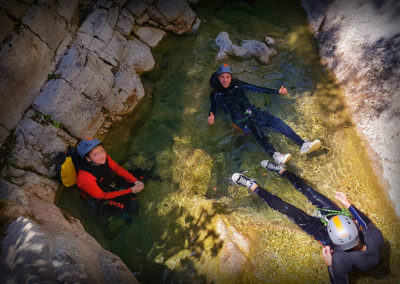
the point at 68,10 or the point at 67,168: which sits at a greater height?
the point at 68,10

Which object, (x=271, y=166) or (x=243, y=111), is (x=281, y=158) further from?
(x=243, y=111)

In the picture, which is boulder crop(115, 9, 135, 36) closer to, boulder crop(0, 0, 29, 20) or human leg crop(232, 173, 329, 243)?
boulder crop(0, 0, 29, 20)

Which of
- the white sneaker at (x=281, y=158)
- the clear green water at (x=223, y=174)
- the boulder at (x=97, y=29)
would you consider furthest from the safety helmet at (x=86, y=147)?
the white sneaker at (x=281, y=158)

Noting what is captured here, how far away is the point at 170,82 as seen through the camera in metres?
7.62

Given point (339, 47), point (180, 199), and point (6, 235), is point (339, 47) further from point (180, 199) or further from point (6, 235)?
point (6, 235)

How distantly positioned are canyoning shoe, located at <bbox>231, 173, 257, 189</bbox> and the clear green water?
29cm

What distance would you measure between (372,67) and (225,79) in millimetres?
4253

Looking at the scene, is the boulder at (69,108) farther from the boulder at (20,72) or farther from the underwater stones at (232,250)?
the underwater stones at (232,250)

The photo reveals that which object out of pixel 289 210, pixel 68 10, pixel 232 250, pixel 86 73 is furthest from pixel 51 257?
pixel 68 10

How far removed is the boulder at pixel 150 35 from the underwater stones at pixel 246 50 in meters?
2.27

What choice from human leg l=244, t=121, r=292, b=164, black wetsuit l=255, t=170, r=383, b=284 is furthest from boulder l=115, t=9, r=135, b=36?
black wetsuit l=255, t=170, r=383, b=284

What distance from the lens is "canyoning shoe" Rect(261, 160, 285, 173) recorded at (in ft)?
17.9

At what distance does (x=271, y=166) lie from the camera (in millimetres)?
5574

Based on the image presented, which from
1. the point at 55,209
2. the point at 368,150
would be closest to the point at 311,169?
the point at 368,150
